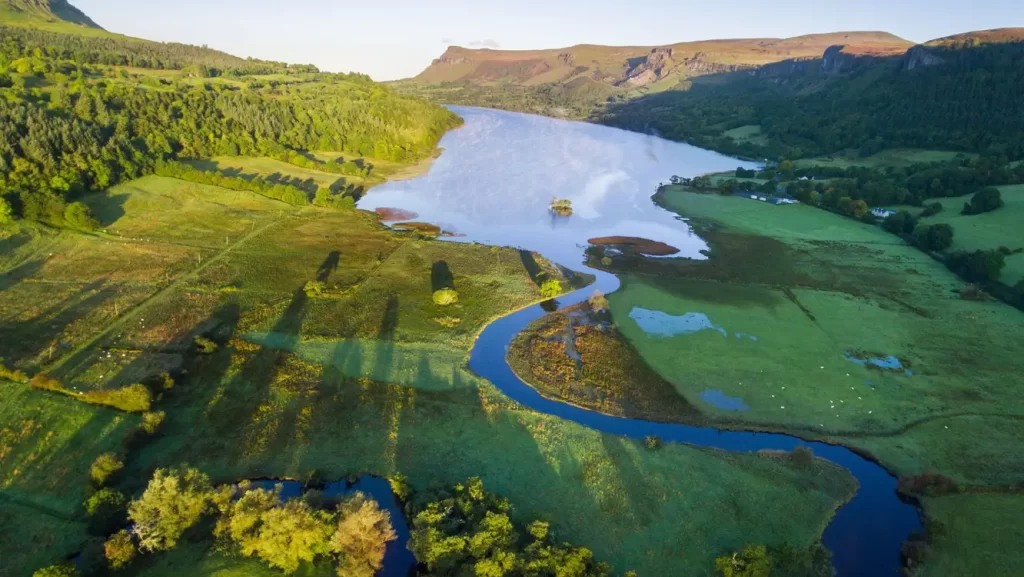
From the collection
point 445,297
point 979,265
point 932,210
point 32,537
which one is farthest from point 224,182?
point 932,210

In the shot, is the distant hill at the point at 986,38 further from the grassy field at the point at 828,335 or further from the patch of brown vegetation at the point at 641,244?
the patch of brown vegetation at the point at 641,244

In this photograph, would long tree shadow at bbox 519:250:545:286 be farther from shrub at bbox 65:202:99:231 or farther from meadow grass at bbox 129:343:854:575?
shrub at bbox 65:202:99:231

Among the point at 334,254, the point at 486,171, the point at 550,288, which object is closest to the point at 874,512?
the point at 550,288

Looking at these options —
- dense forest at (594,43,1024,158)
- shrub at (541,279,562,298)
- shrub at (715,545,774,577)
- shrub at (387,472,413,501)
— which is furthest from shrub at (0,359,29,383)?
dense forest at (594,43,1024,158)

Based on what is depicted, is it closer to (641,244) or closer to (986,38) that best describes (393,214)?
(641,244)

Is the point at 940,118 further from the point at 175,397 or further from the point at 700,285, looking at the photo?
the point at 175,397

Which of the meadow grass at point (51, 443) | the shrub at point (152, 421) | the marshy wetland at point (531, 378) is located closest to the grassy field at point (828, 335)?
the marshy wetland at point (531, 378)
